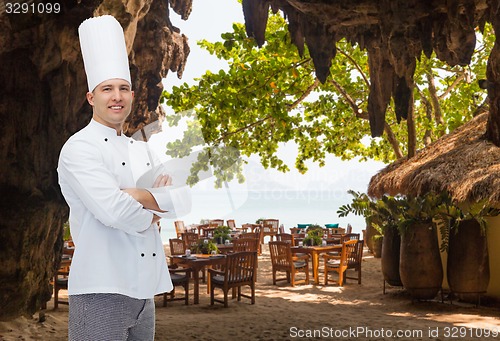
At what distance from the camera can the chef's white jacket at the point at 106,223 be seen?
1.66 metres

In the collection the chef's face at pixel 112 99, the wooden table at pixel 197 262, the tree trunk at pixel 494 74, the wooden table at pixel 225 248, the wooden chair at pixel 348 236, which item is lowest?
the wooden table at pixel 197 262

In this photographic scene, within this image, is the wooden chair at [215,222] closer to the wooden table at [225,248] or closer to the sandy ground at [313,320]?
the wooden table at [225,248]

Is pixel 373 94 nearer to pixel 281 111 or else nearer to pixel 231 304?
pixel 281 111

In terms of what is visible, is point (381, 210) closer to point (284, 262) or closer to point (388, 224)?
point (388, 224)

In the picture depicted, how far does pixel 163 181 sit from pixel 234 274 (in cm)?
697

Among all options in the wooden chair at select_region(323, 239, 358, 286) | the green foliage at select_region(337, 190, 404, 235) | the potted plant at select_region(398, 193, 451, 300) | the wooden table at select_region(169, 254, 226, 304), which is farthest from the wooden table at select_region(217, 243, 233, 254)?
the potted plant at select_region(398, 193, 451, 300)

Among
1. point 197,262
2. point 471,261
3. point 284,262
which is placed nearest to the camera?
point 471,261

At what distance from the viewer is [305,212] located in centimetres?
6825

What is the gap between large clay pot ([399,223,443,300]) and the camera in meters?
8.43

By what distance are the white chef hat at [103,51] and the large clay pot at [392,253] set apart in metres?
8.34

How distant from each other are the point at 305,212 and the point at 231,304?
60.1 m

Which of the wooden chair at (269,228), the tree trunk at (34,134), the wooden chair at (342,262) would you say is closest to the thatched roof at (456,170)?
the wooden chair at (342,262)

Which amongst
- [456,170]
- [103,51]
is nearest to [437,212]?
[456,170]

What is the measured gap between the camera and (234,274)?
28.1 ft
